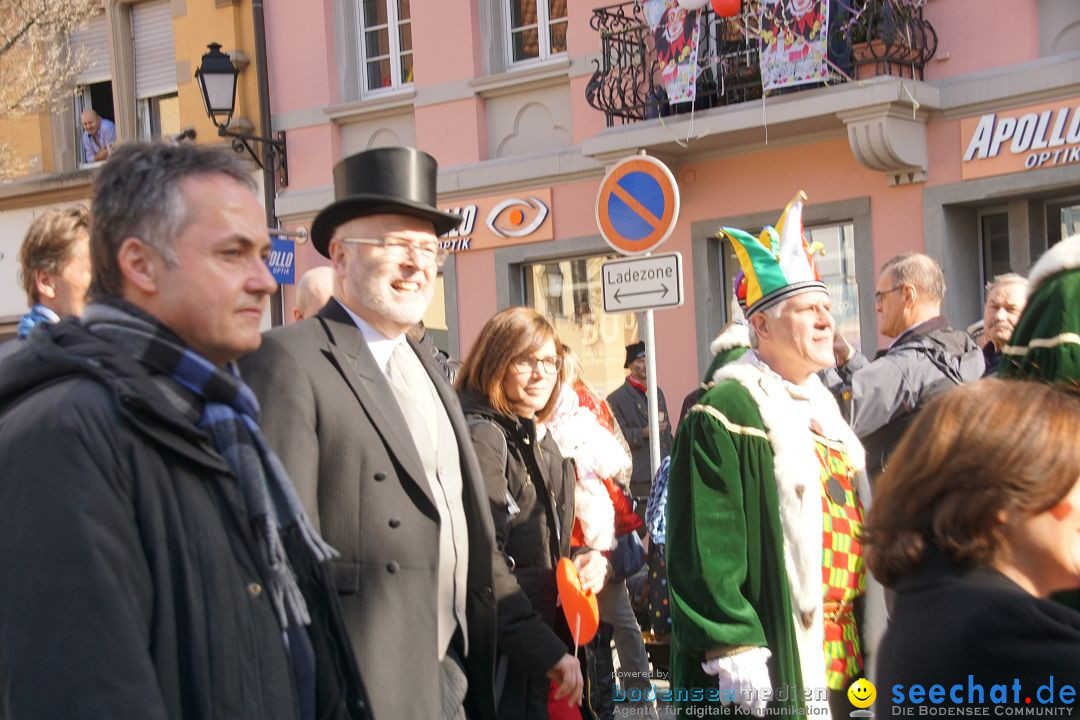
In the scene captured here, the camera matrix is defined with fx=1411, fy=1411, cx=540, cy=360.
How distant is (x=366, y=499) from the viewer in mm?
3666

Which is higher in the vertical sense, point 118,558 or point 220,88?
point 220,88

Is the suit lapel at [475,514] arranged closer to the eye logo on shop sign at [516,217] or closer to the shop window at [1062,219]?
the shop window at [1062,219]

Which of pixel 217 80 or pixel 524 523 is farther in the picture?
pixel 217 80

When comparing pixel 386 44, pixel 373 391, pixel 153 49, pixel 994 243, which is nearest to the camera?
pixel 373 391

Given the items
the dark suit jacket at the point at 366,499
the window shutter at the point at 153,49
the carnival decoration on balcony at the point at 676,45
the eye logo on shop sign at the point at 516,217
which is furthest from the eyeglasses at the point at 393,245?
the window shutter at the point at 153,49

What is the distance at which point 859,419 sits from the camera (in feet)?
22.7

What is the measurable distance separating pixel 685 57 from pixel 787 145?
4.03ft

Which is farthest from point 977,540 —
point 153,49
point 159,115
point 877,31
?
point 153,49

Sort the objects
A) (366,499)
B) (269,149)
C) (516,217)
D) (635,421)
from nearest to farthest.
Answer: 1. (366,499)
2. (635,421)
3. (516,217)
4. (269,149)

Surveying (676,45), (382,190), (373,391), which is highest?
(676,45)

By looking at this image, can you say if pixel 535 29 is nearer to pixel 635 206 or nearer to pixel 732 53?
pixel 732 53

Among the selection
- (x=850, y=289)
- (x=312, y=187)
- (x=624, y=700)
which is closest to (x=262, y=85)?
(x=312, y=187)

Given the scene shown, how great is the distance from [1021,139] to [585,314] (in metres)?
5.10

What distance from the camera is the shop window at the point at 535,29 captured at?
1500 cm
